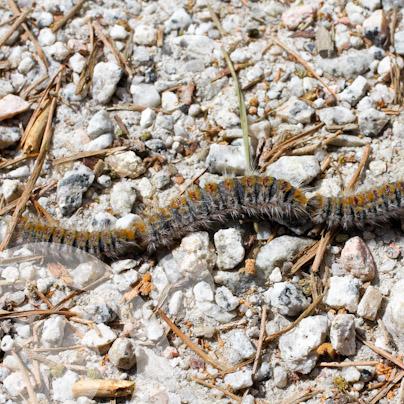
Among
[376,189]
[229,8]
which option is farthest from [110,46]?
[376,189]

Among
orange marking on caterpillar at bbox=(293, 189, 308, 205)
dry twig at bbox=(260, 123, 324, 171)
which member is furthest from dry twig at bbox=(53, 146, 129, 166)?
orange marking on caterpillar at bbox=(293, 189, 308, 205)

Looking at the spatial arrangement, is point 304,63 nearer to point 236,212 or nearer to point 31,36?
point 236,212

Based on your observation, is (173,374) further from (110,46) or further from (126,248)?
(110,46)

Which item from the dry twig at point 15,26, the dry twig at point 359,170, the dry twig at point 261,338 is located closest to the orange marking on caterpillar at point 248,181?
the dry twig at point 359,170

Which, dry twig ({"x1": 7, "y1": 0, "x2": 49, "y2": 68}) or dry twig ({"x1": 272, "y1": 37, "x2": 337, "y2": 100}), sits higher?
dry twig ({"x1": 7, "y1": 0, "x2": 49, "y2": 68})

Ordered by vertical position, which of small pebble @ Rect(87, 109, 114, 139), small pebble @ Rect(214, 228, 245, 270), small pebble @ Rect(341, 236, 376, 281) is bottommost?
small pebble @ Rect(341, 236, 376, 281)

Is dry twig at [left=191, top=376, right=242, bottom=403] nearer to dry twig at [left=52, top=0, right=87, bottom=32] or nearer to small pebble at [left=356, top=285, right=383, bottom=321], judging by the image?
small pebble at [left=356, top=285, right=383, bottom=321]

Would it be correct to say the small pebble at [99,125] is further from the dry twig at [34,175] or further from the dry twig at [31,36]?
the dry twig at [31,36]
